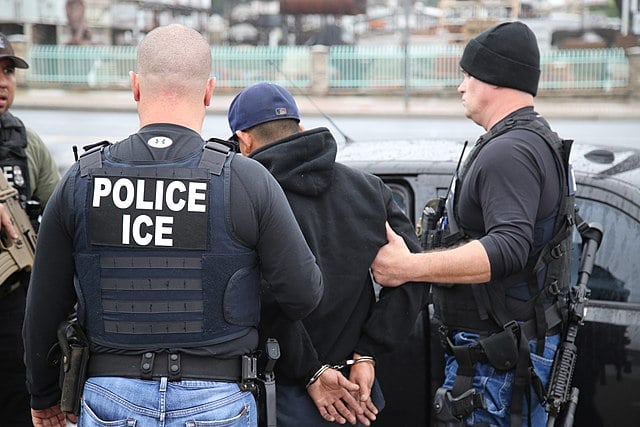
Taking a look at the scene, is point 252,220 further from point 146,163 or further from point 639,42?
point 639,42

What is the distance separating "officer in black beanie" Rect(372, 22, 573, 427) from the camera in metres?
2.74

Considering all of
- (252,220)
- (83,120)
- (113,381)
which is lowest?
(83,120)

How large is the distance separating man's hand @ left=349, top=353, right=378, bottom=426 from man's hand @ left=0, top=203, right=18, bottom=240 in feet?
5.09

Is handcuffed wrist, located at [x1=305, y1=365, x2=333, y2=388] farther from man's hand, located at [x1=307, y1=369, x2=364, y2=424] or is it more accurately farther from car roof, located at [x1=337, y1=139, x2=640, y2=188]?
car roof, located at [x1=337, y1=139, x2=640, y2=188]

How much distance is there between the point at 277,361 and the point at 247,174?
654 mm

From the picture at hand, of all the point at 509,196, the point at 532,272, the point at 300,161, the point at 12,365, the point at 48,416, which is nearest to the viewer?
the point at 48,416

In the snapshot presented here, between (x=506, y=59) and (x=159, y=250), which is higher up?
(x=506, y=59)

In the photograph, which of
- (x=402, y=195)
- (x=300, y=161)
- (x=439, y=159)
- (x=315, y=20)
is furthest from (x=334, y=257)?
(x=315, y=20)

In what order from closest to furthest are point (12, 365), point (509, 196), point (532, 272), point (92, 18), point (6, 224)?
point (509, 196)
point (532, 272)
point (6, 224)
point (12, 365)
point (92, 18)

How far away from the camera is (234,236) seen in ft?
7.41

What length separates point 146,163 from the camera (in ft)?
7.41

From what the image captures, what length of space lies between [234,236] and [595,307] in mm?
1834

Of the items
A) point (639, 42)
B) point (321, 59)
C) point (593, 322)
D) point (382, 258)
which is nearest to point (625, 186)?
point (593, 322)

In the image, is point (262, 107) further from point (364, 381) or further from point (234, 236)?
point (364, 381)
